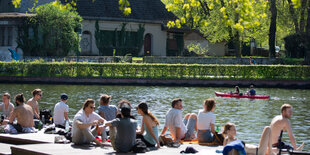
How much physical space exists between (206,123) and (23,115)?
5388mm

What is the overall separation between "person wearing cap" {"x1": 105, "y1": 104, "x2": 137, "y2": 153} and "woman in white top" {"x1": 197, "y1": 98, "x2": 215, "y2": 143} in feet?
8.28

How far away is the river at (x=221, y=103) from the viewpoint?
22.7 meters

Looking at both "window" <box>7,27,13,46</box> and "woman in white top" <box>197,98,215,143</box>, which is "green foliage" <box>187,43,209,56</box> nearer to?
"window" <box>7,27,13,46</box>

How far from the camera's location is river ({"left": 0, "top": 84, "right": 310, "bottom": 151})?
22719mm

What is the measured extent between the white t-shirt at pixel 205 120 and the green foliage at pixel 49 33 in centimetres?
3893

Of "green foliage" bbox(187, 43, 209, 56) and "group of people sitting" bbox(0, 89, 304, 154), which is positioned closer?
"group of people sitting" bbox(0, 89, 304, 154)

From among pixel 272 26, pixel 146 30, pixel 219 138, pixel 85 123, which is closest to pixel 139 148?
pixel 85 123

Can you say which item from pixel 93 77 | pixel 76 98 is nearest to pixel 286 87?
pixel 93 77

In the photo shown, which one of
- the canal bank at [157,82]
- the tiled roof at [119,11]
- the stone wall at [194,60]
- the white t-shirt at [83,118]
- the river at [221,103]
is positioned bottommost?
the river at [221,103]

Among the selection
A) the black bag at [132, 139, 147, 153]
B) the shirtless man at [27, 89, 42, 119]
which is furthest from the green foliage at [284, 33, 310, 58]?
the black bag at [132, 139, 147, 153]

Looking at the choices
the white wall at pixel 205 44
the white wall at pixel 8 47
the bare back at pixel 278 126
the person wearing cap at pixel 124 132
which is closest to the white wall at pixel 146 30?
the white wall at pixel 205 44

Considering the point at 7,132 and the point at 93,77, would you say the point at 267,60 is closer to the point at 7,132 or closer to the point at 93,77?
the point at 93,77

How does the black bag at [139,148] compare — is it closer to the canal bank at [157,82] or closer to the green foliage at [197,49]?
the canal bank at [157,82]

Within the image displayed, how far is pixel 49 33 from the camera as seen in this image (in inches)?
2061
